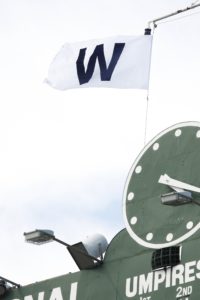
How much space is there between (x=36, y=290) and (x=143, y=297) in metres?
3.58

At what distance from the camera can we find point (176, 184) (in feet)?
96.8

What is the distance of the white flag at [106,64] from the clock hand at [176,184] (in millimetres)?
2728

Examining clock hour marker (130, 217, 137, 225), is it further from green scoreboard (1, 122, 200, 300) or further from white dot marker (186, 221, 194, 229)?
white dot marker (186, 221, 194, 229)

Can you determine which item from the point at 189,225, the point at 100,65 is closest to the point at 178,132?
the point at 189,225

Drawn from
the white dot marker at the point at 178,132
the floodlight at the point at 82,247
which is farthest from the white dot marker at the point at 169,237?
the white dot marker at the point at 178,132

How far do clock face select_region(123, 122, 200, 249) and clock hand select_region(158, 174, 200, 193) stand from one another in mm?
26

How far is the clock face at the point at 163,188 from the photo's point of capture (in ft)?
95.1

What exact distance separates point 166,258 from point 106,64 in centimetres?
574

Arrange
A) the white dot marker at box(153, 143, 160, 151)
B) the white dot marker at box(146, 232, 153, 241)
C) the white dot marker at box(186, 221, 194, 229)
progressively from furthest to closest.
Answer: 1. the white dot marker at box(153, 143, 160, 151)
2. the white dot marker at box(146, 232, 153, 241)
3. the white dot marker at box(186, 221, 194, 229)

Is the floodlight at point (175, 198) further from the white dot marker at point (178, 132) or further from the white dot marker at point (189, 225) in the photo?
the white dot marker at point (178, 132)

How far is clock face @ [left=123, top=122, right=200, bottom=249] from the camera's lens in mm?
29000

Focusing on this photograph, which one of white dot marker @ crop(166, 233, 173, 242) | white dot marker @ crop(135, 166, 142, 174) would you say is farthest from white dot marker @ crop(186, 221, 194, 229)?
white dot marker @ crop(135, 166, 142, 174)

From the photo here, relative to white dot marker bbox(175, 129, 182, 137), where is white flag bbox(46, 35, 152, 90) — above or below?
above

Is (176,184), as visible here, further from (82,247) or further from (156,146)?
(82,247)
